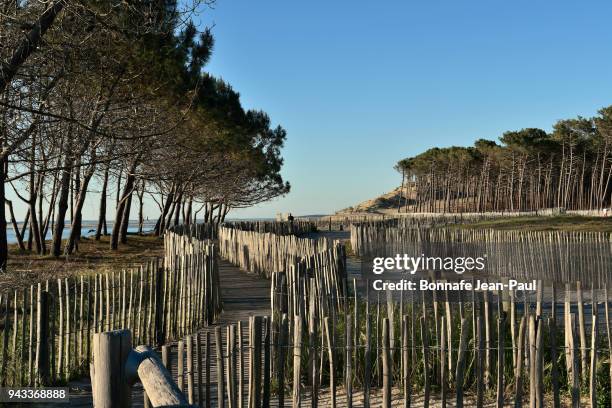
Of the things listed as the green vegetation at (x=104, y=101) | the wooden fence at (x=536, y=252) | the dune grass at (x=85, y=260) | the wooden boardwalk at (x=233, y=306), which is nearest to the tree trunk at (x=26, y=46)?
the green vegetation at (x=104, y=101)

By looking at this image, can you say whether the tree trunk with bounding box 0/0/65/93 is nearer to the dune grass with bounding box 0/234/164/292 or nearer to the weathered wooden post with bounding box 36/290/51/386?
the weathered wooden post with bounding box 36/290/51/386

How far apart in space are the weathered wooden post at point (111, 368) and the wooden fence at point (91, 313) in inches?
130

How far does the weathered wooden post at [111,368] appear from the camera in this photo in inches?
118

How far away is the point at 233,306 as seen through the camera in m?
11.7

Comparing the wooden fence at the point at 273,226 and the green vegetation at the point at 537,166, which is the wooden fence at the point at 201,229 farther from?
the green vegetation at the point at 537,166

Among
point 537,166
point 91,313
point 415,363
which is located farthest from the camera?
point 537,166

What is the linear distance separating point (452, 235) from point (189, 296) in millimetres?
10673

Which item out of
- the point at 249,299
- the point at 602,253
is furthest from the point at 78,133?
the point at 602,253

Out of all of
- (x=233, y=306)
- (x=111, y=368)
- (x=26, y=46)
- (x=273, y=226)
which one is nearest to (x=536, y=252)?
(x=233, y=306)

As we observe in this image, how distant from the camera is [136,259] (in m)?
20.9

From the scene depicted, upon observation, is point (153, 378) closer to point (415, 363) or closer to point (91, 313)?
point (415, 363)

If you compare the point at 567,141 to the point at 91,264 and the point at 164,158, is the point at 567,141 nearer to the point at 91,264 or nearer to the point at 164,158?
the point at 164,158

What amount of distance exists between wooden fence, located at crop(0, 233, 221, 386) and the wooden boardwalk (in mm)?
274

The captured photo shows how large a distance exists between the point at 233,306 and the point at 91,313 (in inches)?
158
